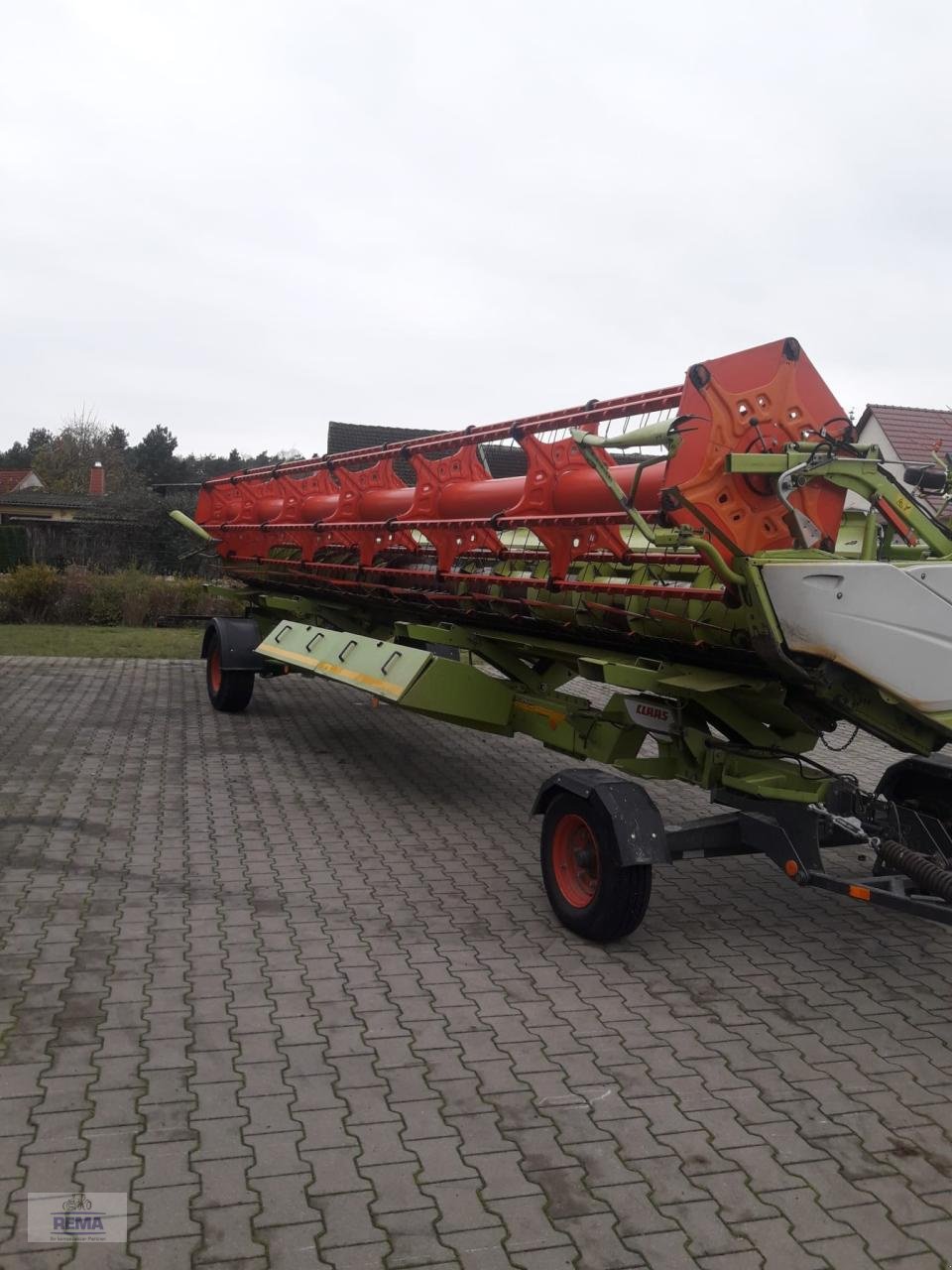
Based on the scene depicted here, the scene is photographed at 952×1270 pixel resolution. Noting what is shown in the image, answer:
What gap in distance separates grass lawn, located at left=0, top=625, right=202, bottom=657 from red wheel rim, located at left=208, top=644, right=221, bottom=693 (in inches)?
190

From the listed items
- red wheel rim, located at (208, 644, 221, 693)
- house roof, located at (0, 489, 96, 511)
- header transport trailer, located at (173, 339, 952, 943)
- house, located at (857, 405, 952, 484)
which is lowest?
A: red wheel rim, located at (208, 644, 221, 693)

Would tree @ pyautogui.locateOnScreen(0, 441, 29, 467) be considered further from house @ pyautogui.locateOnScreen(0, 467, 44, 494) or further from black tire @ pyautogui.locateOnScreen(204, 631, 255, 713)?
black tire @ pyautogui.locateOnScreen(204, 631, 255, 713)

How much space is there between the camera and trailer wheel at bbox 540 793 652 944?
4805 mm

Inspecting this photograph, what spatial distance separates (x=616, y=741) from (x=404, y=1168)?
3094 millimetres

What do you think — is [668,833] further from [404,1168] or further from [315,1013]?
[404,1168]

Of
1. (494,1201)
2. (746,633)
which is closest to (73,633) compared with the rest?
(746,633)

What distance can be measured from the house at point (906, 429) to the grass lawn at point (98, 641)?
1411 cm

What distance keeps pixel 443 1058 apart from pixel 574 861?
1.58m

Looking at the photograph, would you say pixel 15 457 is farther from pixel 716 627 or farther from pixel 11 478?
pixel 716 627

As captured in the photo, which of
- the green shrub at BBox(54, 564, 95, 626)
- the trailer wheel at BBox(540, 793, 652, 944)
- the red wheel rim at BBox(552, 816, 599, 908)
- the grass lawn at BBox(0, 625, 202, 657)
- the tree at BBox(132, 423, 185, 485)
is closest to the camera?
the trailer wheel at BBox(540, 793, 652, 944)

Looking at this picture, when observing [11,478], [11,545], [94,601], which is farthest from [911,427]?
[11,478]

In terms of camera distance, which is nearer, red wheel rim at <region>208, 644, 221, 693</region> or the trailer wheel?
the trailer wheel

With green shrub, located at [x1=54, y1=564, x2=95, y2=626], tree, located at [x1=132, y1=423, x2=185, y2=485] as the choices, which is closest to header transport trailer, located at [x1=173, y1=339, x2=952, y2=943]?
green shrub, located at [x1=54, y1=564, x2=95, y2=626]

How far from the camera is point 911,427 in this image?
24.1m
